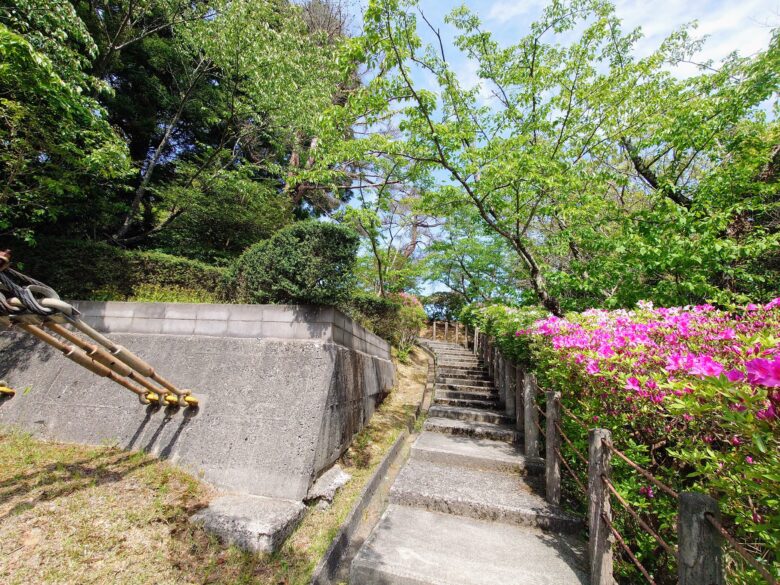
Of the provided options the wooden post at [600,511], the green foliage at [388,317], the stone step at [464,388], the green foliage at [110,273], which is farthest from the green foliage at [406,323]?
the wooden post at [600,511]

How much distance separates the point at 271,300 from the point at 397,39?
4.47 metres

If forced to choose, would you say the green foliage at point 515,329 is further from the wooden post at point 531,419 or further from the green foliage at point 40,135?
the green foliage at point 40,135

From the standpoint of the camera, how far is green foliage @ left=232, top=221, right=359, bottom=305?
14.2 ft

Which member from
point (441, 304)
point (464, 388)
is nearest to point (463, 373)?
point (464, 388)

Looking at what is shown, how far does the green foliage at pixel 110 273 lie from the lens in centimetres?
A: 573

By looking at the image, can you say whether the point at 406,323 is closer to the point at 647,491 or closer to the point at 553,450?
the point at 553,450

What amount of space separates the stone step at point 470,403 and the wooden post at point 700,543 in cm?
546

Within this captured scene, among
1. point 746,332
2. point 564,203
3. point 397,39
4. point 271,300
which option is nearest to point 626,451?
point 746,332

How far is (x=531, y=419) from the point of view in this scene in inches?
172

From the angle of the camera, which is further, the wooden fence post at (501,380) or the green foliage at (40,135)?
the wooden fence post at (501,380)

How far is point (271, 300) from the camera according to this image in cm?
457

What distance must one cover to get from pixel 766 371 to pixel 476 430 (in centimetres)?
478

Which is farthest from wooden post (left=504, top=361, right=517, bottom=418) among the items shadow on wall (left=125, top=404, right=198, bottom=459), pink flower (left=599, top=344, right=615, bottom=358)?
shadow on wall (left=125, top=404, right=198, bottom=459)

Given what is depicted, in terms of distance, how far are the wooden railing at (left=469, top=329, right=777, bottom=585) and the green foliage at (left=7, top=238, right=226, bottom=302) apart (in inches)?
231
